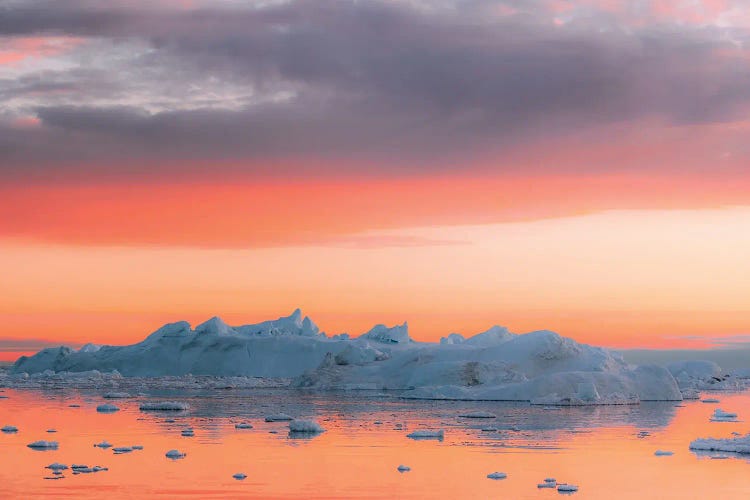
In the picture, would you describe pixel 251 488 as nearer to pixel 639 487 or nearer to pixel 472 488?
pixel 472 488

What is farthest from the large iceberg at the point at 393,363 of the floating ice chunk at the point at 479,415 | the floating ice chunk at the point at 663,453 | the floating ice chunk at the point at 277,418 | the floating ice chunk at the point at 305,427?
the floating ice chunk at the point at 663,453

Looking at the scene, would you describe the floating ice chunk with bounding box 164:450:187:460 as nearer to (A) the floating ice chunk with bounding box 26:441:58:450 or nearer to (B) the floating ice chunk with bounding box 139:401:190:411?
(A) the floating ice chunk with bounding box 26:441:58:450

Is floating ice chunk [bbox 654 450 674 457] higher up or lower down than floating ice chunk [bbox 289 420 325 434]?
lower down

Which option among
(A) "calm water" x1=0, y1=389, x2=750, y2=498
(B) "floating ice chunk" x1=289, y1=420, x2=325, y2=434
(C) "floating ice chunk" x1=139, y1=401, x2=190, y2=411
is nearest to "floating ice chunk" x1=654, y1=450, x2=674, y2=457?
(A) "calm water" x1=0, y1=389, x2=750, y2=498

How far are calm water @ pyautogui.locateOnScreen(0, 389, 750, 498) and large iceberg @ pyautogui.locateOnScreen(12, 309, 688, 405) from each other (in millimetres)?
6357

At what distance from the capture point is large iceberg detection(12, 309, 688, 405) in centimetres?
4647

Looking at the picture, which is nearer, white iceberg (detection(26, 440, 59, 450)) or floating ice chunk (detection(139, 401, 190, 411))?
white iceberg (detection(26, 440, 59, 450))

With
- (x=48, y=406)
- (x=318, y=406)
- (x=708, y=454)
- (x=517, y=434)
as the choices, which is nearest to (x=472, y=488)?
(x=708, y=454)

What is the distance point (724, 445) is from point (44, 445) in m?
16.4

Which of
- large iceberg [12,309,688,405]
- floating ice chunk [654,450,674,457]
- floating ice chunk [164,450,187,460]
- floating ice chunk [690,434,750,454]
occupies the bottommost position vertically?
floating ice chunk [654,450,674,457]

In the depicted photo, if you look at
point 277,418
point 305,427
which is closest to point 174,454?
point 305,427

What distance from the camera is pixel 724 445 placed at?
25672mm

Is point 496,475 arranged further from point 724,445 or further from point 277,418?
point 277,418

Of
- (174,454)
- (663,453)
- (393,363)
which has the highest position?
(393,363)
